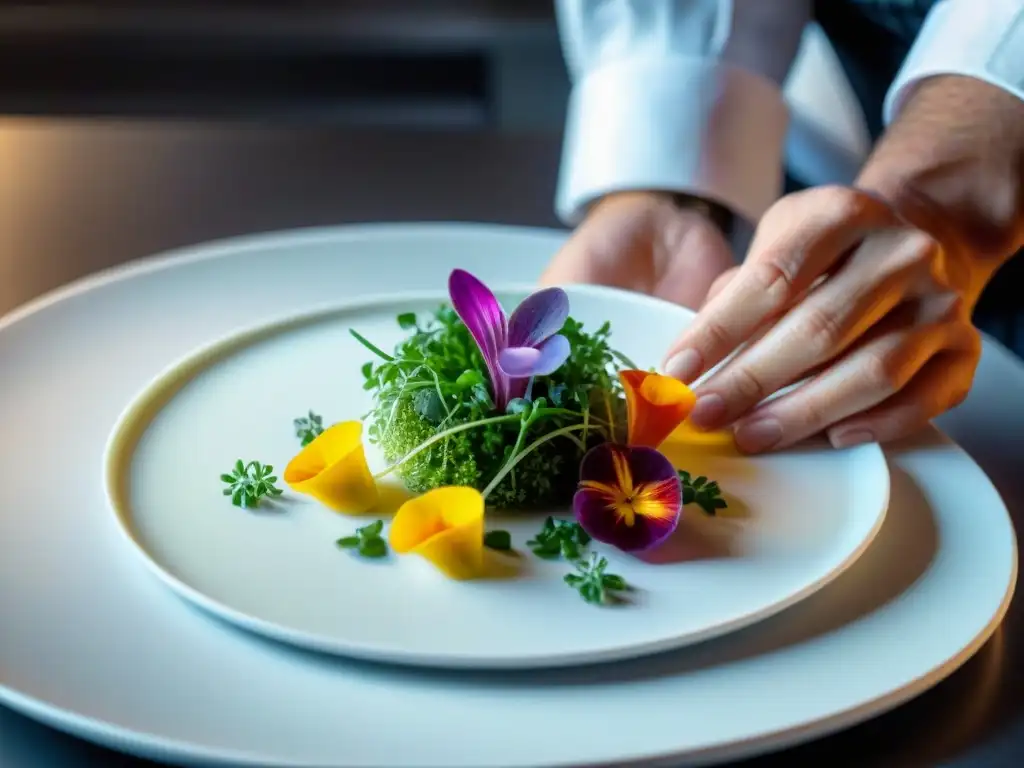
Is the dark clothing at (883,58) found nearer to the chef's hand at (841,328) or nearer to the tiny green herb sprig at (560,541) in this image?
the chef's hand at (841,328)

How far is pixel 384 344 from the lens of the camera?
0.78 m

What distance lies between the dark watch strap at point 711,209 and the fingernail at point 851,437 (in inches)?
17.1

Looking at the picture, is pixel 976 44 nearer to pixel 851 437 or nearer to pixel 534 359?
pixel 851 437

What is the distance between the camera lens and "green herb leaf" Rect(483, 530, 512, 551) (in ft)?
1.87

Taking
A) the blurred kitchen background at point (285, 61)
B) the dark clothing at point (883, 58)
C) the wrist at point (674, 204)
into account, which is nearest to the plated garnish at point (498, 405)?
the wrist at point (674, 204)

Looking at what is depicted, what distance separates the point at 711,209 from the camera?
43.5 inches

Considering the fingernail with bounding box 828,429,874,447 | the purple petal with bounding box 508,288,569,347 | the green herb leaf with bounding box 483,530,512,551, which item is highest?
the purple petal with bounding box 508,288,569,347

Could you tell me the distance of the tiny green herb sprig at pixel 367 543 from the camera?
21.9 inches

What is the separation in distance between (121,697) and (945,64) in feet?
2.53

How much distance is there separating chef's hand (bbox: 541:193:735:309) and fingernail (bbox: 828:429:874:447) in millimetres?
275

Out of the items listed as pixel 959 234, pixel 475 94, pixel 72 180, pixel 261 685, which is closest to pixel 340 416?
pixel 261 685

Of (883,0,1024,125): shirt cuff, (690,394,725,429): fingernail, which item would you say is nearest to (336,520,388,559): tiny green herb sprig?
(690,394,725,429): fingernail

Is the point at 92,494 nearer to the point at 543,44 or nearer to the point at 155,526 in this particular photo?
the point at 155,526

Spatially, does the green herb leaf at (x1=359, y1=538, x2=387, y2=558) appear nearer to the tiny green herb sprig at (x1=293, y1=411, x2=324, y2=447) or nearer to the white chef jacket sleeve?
the tiny green herb sprig at (x1=293, y1=411, x2=324, y2=447)
